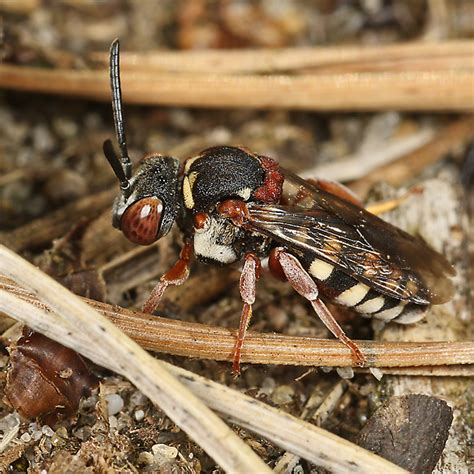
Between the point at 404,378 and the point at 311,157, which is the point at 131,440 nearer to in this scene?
the point at 404,378

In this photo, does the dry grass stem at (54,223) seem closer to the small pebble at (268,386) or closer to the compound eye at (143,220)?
the compound eye at (143,220)

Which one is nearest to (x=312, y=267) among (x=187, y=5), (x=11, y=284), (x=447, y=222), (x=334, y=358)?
(x=334, y=358)

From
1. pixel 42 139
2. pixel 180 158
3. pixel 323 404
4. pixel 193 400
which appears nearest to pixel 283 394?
pixel 323 404

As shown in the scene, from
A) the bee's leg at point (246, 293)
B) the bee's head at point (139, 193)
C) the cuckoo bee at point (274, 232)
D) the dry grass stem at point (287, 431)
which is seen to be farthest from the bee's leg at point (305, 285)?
the dry grass stem at point (287, 431)

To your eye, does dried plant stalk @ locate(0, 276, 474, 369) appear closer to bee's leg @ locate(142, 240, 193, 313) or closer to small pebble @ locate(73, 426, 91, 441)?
bee's leg @ locate(142, 240, 193, 313)

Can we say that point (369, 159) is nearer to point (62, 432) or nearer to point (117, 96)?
point (117, 96)

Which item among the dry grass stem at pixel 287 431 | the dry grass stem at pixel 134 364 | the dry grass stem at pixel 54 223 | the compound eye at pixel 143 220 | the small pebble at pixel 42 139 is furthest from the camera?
the small pebble at pixel 42 139

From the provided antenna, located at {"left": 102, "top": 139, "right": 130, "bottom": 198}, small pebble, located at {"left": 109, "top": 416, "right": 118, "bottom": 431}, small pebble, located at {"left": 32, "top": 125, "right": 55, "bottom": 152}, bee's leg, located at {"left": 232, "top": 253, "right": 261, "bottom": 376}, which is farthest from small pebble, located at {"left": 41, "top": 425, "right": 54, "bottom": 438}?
small pebble, located at {"left": 32, "top": 125, "right": 55, "bottom": 152}

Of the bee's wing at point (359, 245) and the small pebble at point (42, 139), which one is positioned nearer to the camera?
the bee's wing at point (359, 245)
